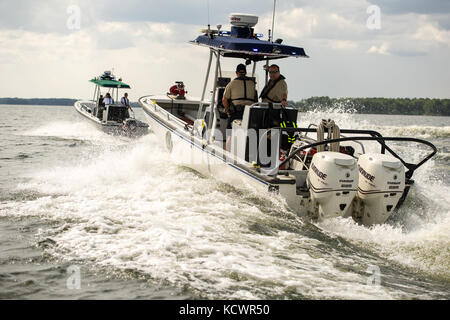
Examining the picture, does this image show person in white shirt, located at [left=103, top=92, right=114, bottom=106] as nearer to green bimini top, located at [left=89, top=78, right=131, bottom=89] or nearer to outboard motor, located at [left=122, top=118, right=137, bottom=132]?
green bimini top, located at [left=89, top=78, right=131, bottom=89]

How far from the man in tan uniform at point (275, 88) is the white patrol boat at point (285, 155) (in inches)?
12.3

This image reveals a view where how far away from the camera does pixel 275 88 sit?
743 centimetres

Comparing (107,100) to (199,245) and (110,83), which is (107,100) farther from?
(199,245)

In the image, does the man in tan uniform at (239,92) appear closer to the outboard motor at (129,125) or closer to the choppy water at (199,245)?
the choppy water at (199,245)

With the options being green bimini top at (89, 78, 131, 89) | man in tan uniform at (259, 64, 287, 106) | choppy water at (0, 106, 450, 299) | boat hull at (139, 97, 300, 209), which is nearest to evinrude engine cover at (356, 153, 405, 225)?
choppy water at (0, 106, 450, 299)

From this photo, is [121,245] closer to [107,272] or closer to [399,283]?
[107,272]

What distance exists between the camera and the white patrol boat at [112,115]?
52.1ft

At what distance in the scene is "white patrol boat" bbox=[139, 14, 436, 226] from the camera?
5.24 m

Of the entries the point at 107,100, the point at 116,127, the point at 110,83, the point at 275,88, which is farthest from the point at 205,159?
the point at 110,83

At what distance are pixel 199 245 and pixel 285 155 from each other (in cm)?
264
